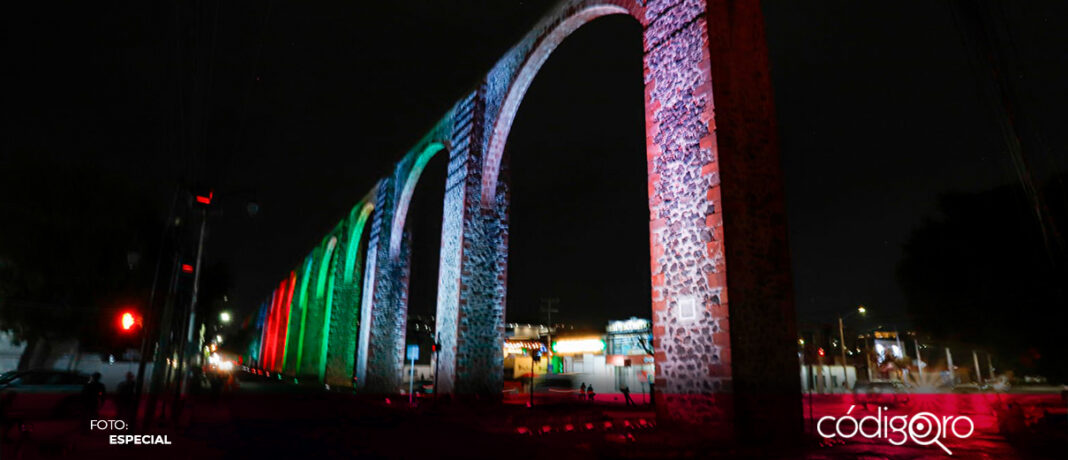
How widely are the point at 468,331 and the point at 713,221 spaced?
863cm

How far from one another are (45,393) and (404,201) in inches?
482

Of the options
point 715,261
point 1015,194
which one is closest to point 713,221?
point 715,261

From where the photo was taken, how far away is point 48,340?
77.6 feet

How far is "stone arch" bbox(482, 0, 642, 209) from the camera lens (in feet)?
40.3

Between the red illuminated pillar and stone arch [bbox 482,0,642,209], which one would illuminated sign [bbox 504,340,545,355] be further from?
stone arch [bbox 482,0,642,209]

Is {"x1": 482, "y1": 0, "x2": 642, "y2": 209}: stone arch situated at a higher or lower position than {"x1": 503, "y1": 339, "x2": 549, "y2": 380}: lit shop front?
higher

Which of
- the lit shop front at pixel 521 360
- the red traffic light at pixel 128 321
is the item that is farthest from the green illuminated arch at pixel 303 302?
the red traffic light at pixel 128 321

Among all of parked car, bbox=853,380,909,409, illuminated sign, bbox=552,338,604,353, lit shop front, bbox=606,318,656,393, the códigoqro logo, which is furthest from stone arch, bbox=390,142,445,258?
illuminated sign, bbox=552,338,604,353

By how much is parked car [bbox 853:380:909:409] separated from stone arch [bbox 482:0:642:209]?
14.4 m

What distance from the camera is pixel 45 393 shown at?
1311cm

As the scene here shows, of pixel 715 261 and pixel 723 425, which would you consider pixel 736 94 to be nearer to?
pixel 715 261

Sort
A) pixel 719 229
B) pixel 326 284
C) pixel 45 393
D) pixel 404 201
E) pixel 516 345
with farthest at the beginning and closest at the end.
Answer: pixel 516 345, pixel 326 284, pixel 404 201, pixel 45 393, pixel 719 229

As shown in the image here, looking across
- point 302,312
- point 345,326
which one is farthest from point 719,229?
point 302,312

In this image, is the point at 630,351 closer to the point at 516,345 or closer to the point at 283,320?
the point at 516,345
